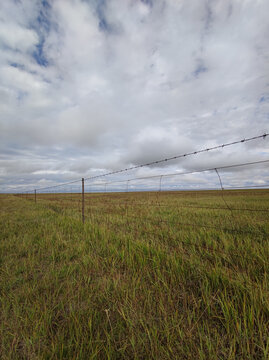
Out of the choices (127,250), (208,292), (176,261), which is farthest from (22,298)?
(208,292)

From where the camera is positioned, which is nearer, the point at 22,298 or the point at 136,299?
the point at 136,299

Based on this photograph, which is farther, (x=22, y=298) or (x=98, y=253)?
(x=98, y=253)

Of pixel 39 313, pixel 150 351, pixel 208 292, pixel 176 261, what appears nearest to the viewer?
pixel 150 351

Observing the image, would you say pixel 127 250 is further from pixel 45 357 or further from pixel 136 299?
pixel 45 357

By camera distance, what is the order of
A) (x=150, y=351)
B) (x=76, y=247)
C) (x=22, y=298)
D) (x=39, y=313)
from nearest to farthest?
1. (x=150, y=351)
2. (x=39, y=313)
3. (x=22, y=298)
4. (x=76, y=247)

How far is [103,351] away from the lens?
1.47 metres

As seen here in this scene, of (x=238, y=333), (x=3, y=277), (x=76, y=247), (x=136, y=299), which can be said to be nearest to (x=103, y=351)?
(x=136, y=299)

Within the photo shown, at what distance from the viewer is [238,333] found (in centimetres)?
153

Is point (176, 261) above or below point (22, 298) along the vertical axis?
above

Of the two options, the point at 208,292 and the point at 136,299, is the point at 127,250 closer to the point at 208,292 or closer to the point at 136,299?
the point at 136,299

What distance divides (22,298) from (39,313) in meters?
0.50

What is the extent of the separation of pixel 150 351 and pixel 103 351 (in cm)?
45

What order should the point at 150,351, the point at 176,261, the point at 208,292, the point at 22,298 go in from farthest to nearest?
the point at 176,261 < the point at 22,298 < the point at 208,292 < the point at 150,351

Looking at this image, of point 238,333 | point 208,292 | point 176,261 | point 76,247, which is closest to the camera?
point 238,333
